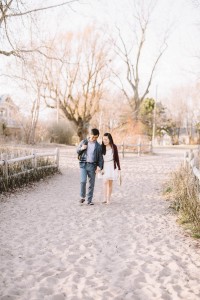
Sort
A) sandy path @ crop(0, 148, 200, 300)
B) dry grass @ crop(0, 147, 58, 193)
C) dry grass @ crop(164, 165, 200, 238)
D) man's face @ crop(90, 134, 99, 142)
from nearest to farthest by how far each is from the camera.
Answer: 1. sandy path @ crop(0, 148, 200, 300)
2. dry grass @ crop(164, 165, 200, 238)
3. man's face @ crop(90, 134, 99, 142)
4. dry grass @ crop(0, 147, 58, 193)

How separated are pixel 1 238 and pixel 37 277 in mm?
1834

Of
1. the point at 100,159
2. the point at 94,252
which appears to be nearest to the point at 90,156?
the point at 100,159

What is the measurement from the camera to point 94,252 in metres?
5.22

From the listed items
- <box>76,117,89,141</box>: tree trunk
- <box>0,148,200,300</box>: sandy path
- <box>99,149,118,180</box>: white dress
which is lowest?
<box>0,148,200,300</box>: sandy path

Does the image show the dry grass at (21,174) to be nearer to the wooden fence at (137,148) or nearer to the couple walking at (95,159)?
the couple walking at (95,159)

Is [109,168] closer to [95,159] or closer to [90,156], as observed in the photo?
[95,159]

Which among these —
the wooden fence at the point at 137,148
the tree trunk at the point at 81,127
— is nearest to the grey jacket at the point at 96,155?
the wooden fence at the point at 137,148

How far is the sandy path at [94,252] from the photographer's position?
3.96 meters

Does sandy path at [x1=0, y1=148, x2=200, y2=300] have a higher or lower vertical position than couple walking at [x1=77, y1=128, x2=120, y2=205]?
lower

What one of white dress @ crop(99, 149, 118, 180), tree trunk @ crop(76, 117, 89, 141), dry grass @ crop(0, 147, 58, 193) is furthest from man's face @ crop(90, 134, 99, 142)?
tree trunk @ crop(76, 117, 89, 141)

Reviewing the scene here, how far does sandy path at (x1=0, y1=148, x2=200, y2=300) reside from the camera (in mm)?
A: 3961

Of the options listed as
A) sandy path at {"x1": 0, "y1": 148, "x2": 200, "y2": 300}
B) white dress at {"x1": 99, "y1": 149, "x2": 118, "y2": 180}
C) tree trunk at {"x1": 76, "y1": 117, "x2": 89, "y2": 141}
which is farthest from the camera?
tree trunk at {"x1": 76, "y1": 117, "x2": 89, "y2": 141}

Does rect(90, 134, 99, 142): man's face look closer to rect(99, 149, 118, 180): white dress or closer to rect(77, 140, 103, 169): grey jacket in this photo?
rect(77, 140, 103, 169): grey jacket

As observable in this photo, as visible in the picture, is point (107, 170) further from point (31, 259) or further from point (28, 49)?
point (28, 49)
